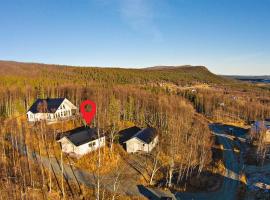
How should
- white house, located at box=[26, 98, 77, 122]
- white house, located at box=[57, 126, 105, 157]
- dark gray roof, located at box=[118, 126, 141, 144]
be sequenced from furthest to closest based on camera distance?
1. white house, located at box=[26, 98, 77, 122]
2. dark gray roof, located at box=[118, 126, 141, 144]
3. white house, located at box=[57, 126, 105, 157]

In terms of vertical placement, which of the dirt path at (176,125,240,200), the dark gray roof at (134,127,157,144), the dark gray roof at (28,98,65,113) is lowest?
the dirt path at (176,125,240,200)

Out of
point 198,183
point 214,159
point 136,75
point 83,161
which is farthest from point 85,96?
point 136,75

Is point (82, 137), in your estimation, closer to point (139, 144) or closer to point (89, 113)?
point (139, 144)

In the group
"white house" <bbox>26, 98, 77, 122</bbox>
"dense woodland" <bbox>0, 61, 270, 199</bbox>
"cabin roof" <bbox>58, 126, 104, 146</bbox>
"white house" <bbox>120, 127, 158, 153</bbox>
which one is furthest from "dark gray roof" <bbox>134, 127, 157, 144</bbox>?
"white house" <bbox>26, 98, 77, 122</bbox>

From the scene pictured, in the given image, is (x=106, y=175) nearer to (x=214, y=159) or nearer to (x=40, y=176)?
(x=40, y=176)

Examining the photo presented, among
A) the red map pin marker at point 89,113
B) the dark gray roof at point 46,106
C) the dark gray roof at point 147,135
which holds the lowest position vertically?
the dark gray roof at point 147,135

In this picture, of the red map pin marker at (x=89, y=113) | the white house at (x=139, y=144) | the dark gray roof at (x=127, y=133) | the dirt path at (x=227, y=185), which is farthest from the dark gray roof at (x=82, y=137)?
the dirt path at (x=227, y=185)

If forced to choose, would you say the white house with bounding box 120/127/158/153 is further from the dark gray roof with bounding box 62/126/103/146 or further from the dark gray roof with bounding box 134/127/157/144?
the dark gray roof with bounding box 62/126/103/146

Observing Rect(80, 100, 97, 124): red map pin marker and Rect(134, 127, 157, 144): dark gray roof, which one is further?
Rect(80, 100, 97, 124): red map pin marker

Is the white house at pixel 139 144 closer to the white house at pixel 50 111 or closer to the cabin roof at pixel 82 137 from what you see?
the cabin roof at pixel 82 137
